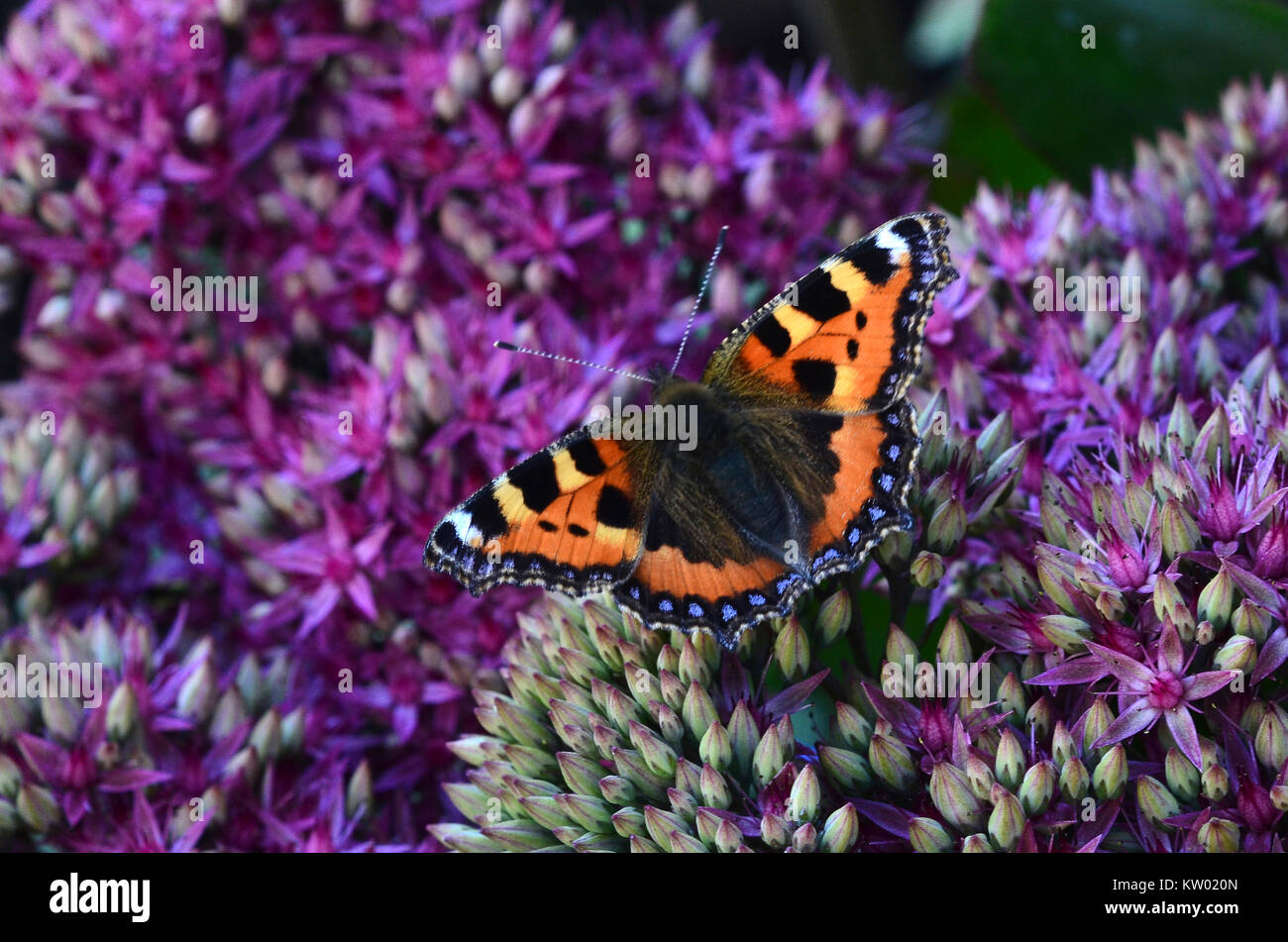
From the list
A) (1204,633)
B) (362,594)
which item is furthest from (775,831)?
(362,594)

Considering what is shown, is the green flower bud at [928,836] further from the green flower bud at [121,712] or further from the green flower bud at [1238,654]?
the green flower bud at [121,712]

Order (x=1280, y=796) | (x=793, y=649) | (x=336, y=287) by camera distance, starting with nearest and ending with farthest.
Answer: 1. (x=1280, y=796)
2. (x=793, y=649)
3. (x=336, y=287)

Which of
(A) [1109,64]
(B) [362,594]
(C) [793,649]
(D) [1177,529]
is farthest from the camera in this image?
(A) [1109,64]

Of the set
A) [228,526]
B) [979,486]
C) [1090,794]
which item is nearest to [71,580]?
[228,526]

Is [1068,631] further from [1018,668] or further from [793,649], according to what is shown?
[793,649]

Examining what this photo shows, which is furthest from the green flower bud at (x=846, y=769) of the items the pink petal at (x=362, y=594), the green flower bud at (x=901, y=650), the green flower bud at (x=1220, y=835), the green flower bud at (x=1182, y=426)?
the pink petal at (x=362, y=594)
